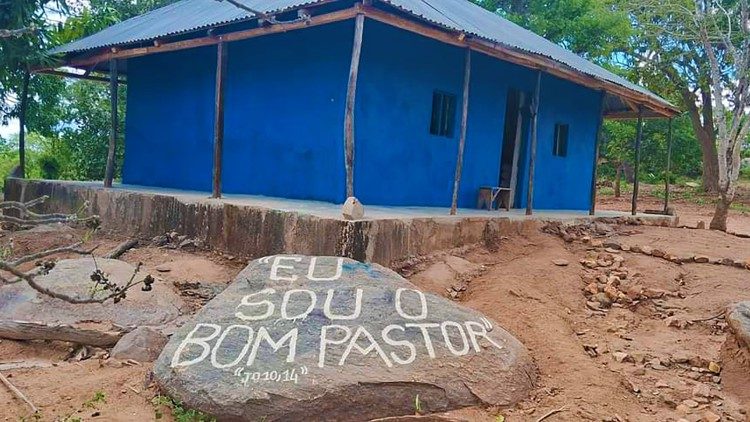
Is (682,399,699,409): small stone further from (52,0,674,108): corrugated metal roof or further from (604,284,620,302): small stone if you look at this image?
(52,0,674,108): corrugated metal roof

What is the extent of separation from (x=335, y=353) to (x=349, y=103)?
8.94 ft

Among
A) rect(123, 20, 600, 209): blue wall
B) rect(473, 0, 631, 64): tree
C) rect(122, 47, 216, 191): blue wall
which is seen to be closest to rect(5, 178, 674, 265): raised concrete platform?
rect(123, 20, 600, 209): blue wall

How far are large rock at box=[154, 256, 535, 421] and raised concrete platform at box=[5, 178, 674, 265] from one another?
583 mm

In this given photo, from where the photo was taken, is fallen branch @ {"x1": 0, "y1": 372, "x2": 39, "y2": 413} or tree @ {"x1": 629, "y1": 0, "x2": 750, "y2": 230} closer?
fallen branch @ {"x1": 0, "y1": 372, "x2": 39, "y2": 413}

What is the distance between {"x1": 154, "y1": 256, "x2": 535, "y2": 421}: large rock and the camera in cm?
420

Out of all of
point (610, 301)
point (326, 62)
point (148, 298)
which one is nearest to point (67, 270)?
point (148, 298)

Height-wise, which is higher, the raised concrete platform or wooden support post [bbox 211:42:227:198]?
wooden support post [bbox 211:42:227:198]

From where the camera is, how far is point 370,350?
4.62m

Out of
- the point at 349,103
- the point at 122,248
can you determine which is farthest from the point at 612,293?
the point at 122,248

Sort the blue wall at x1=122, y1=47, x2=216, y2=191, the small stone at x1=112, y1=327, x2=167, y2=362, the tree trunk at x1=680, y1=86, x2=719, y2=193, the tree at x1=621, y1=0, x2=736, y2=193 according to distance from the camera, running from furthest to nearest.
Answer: the tree trunk at x1=680, y1=86, x2=719, y2=193 → the tree at x1=621, y1=0, x2=736, y2=193 → the blue wall at x1=122, y1=47, x2=216, y2=191 → the small stone at x1=112, y1=327, x2=167, y2=362

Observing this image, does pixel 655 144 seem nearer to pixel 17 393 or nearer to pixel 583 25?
pixel 583 25

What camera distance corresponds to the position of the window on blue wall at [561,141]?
11.1 meters

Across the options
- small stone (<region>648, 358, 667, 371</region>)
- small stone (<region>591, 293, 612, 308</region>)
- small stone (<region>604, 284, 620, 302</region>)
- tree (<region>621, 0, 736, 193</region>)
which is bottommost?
small stone (<region>648, 358, 667, 371</region>)

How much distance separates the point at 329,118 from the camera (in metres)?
8.15
